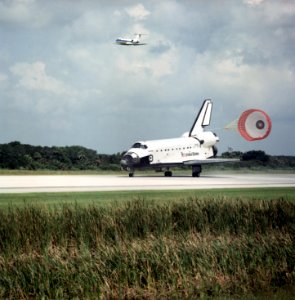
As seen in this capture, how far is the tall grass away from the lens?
14.9 meters

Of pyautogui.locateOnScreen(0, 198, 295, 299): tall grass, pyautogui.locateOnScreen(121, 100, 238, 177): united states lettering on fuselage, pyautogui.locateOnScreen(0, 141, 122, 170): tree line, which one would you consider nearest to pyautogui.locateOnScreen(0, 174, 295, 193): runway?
pyautogui.locateOnScreen(121, 100, 238, 177): united states lettering on fuselage

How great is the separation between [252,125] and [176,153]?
23718 mm

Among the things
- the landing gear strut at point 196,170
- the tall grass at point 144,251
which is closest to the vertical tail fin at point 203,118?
the landing gear strut at point 196,170

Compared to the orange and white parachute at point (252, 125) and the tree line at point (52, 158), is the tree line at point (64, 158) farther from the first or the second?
the orange and white parachute at point (252, 125)

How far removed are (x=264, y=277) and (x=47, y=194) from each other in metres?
17.8

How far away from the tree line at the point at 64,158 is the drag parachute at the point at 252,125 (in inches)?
1434

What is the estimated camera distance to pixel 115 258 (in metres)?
15.9

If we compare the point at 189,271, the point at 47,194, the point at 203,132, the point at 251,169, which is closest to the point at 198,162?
the point at 203,132

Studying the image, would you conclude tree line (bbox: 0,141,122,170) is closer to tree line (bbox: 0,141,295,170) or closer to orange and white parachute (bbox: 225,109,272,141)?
tree line (bbox: 0,141,295,170)

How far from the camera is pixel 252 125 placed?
40.2 metres

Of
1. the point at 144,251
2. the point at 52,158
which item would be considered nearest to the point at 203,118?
the point at 52,158

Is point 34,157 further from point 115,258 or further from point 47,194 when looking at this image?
point 115,258

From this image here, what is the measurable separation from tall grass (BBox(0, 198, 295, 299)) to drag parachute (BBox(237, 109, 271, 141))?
58.7 ft

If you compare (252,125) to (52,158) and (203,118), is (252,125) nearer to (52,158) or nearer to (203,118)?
(203,118)
